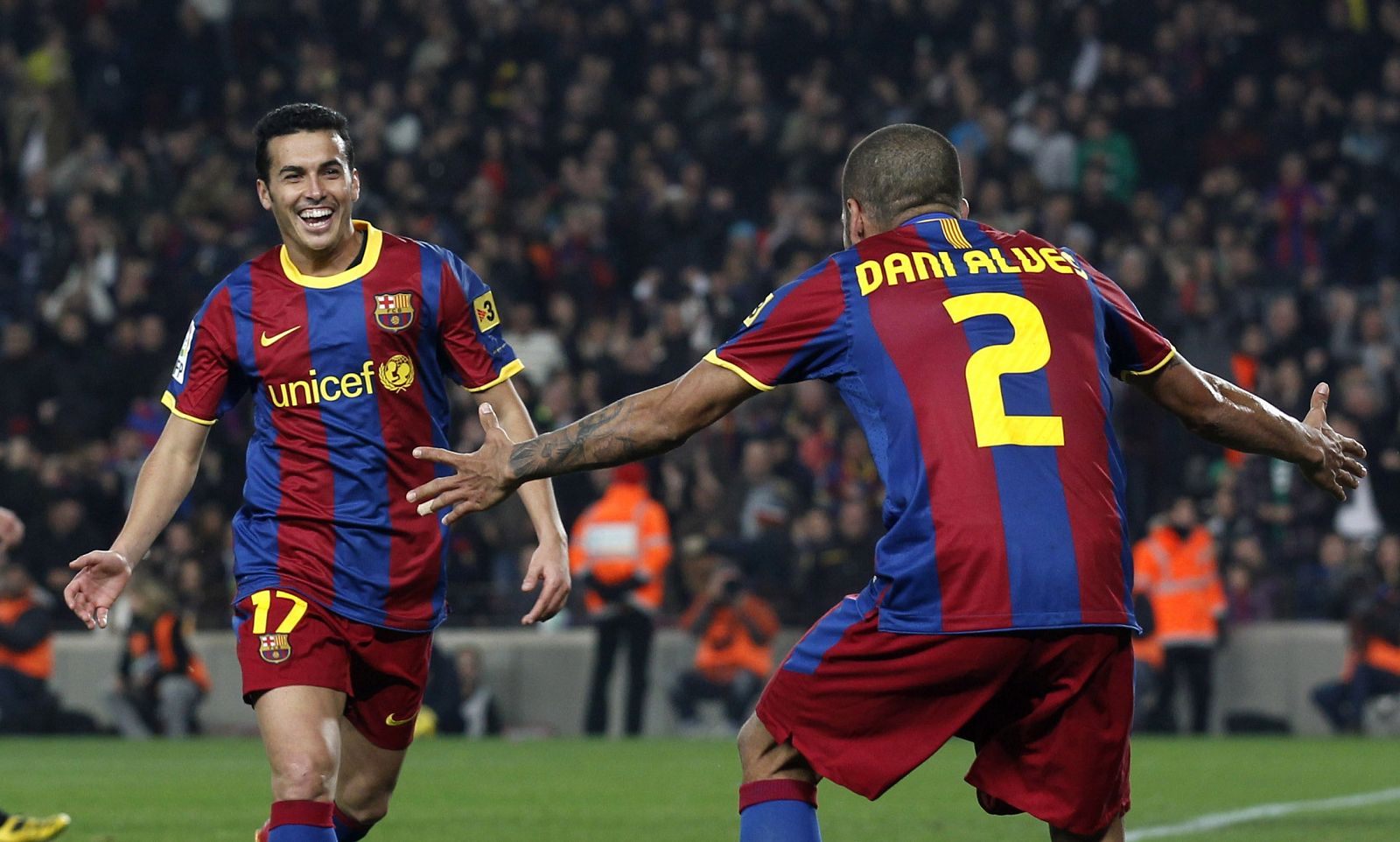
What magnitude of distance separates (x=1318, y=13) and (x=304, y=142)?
57.1 ft

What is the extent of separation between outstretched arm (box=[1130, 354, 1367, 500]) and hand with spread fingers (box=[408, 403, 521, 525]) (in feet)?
5.00

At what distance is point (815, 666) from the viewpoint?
4.81 m

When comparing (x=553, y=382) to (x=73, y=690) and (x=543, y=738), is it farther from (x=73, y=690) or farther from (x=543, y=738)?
(x=73, y=690)

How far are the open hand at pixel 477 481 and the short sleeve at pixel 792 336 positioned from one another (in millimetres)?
564

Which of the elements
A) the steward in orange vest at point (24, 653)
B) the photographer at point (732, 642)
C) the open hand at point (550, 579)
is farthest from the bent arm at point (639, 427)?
the steward in orange vest at point (24, 653)

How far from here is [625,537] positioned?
1581cm

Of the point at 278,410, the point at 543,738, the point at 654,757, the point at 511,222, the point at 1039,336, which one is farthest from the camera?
the point at 511,222

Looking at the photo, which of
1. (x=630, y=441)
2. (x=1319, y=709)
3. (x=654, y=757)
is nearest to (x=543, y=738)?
(x=654, y=757)

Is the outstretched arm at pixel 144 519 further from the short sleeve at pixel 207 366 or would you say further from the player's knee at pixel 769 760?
the player's knee at pixel 769 760

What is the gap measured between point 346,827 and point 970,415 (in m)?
2.56

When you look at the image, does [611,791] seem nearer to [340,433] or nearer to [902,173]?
[340,433]

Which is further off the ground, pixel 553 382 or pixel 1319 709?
pixel 553 382

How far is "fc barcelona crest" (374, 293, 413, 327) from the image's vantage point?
20.2 feet

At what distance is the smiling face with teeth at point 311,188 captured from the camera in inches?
242
